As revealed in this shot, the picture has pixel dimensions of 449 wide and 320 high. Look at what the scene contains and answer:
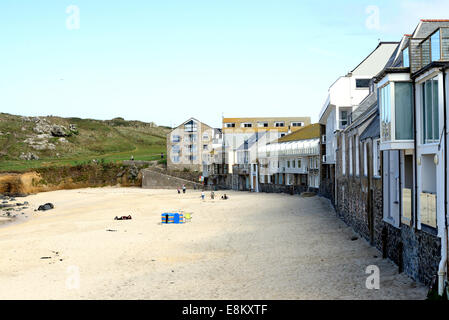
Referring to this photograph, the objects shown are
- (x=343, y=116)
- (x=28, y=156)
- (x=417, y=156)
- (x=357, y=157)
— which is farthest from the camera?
(x=28, y=156)

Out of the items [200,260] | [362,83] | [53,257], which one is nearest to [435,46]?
[200,260]

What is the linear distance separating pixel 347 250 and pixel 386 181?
4936 mm

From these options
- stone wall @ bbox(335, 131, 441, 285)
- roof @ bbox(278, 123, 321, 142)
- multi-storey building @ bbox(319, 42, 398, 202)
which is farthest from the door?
roof @ bbox(278, 123, 321, 142)

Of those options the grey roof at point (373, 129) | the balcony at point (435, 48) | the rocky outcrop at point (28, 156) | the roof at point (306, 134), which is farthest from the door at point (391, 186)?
the rocky outcrop at point (28, 156)

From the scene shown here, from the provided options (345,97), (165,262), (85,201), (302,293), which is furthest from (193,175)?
(302,293)

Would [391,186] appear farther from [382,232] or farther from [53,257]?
[53,257]

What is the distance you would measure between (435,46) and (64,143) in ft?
400

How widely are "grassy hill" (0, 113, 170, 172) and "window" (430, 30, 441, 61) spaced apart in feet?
278

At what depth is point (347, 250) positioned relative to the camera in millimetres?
21547

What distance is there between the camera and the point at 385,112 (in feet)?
48.5

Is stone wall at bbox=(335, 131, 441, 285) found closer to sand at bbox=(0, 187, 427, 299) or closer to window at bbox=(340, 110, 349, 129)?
sand at bbox=(0, 187, 427, 299)

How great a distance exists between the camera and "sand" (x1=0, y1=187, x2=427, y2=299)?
1603cm

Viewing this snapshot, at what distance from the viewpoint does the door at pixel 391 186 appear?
16266mm

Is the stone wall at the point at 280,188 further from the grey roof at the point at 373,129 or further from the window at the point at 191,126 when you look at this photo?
the grey roof at the point at 373,129
